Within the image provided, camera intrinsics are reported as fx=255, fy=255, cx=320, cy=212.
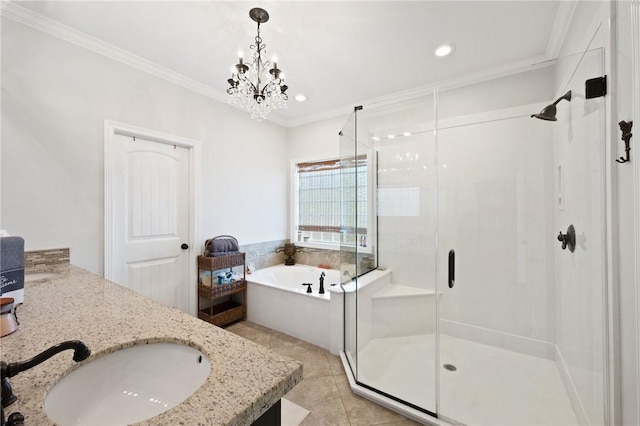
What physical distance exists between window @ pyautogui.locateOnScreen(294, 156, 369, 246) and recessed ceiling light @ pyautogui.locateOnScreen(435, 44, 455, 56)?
1.14 metres

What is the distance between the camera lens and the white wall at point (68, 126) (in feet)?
5.81

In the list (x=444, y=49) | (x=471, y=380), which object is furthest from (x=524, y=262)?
(x=444, y=49)

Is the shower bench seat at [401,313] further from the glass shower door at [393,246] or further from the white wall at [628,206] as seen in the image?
the white wall at [628,206]

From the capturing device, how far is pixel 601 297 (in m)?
1.28

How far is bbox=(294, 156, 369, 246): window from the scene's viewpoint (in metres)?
2.77

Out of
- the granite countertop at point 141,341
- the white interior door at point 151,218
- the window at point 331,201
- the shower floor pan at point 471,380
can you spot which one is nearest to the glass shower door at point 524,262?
the shower floor pan at point 471,380

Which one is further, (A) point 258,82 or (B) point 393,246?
(B) point 393,246

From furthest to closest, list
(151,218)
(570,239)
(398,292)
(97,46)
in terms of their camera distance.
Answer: (398,292) → (151,218) → (97,46) → (570,239)

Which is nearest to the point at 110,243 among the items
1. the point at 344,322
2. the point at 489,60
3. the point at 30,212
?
the point at 30,212

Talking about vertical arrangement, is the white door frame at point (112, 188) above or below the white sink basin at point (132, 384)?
above

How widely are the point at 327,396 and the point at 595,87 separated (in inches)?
96.7

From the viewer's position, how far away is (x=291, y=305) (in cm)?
269

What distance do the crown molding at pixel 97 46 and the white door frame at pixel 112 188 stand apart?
1.85 feet

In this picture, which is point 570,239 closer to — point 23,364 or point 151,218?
point 23,364
